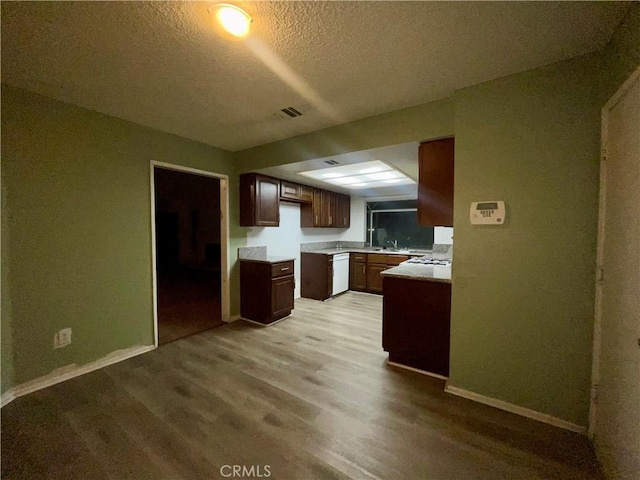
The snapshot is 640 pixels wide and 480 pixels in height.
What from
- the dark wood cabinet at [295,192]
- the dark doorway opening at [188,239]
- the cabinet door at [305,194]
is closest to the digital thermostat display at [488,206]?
the dark wood cabinet at [295,192]

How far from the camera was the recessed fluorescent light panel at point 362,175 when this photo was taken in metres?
3.34

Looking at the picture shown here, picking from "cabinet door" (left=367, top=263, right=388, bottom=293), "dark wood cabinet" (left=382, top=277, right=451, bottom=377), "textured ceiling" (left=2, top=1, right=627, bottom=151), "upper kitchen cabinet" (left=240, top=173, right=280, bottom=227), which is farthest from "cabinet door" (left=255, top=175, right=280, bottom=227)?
"cabinet door" (left=367, top=263, right=388, bottom=293)

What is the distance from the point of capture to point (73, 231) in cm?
223

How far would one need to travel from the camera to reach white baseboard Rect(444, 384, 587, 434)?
5.42 ft

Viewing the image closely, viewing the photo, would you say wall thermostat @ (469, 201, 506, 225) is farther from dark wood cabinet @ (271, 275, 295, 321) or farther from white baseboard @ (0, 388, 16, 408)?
white baseboard @ (0, 388, 16, 408)

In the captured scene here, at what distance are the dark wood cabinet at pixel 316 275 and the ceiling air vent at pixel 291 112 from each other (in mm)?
2769

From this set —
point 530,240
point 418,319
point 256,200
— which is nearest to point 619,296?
point 530,240

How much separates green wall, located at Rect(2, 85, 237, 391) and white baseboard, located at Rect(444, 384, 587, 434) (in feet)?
10.2

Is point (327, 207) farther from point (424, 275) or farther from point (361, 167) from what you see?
point (424, 275)

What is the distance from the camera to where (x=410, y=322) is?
2402 millimetres

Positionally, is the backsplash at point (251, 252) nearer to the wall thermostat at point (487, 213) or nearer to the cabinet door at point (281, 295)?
the cabinet door at point (281, 295)

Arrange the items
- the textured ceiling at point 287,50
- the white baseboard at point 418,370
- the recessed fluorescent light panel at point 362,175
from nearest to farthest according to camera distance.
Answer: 1. the textured ceiling at point 287,50
2. the white baseboard at point 418,370
3. the recessed fluorescent light panel at point 362,175

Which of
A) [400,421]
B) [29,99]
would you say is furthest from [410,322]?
[29,99]

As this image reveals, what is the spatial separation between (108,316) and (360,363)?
8.28ft
